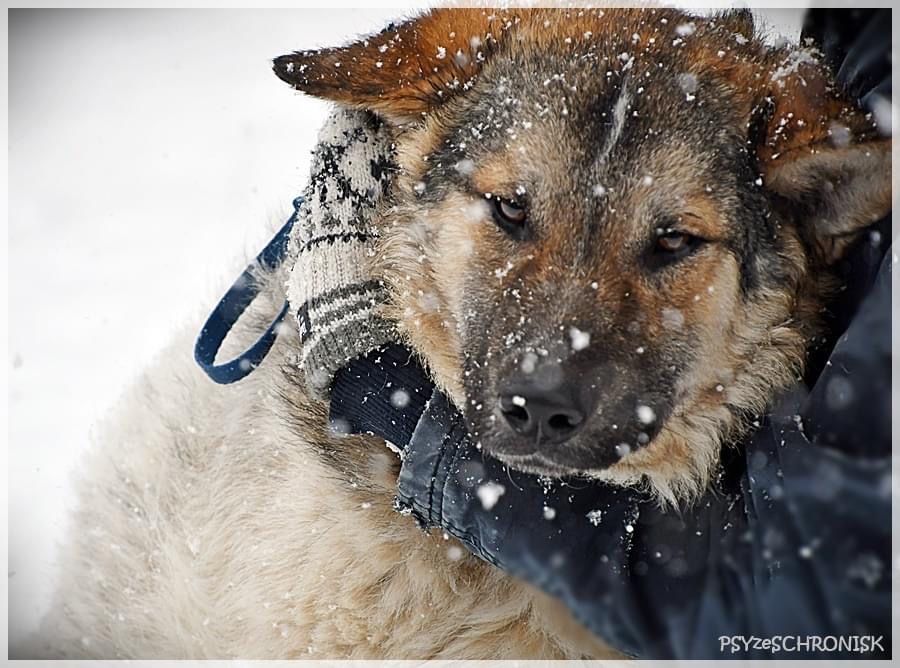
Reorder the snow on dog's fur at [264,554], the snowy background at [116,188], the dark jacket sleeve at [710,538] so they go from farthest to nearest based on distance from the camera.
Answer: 1. the snowy background at [116,188]
2. the snow on dog's fur at [264,554]
3. the dark jacket sleeve at [710,538]

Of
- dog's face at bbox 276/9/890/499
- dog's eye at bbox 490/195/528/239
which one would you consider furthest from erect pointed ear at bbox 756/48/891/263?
dog's eye at bbox 490/195/528/239

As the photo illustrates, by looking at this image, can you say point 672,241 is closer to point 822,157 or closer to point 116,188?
point 822,157

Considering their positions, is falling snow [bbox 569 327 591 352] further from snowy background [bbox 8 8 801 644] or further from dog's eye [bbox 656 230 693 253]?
snowy background [bbox 8 8 801 644]

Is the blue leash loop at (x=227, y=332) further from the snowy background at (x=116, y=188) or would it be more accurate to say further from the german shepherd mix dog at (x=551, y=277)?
the snowy background at (x=116, y=188)

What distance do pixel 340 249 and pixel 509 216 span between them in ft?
1.99

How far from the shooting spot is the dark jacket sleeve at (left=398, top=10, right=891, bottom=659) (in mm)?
2240

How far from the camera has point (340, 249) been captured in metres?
3.00

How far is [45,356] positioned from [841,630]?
510 centimetres

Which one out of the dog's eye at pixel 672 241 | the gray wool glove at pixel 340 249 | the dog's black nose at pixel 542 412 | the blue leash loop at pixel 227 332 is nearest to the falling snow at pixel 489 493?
the dog's black nose at pixel 542 412

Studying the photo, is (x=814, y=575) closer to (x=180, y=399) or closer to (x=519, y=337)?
(x=519, y=337)

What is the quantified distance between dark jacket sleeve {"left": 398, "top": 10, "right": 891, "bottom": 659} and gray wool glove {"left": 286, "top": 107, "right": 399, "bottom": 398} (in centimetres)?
37

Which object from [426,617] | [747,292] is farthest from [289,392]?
[747,292]

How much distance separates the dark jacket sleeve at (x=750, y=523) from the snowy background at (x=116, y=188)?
3.01 meters

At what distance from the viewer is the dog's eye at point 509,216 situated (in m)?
2.74
